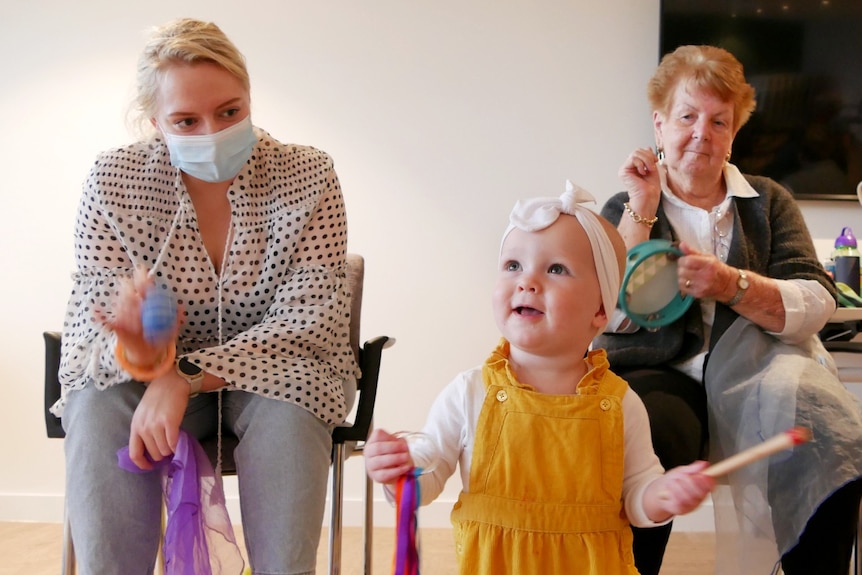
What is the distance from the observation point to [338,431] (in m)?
1.47

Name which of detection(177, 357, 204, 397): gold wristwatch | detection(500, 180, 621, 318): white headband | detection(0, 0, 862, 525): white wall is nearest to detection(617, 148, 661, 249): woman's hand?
detection(500, 180, 621, 318): white headband

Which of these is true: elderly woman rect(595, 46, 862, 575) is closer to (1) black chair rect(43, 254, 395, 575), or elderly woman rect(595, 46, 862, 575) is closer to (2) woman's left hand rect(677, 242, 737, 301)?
(2) woman's left hand rect(677, 242, 737, 301)

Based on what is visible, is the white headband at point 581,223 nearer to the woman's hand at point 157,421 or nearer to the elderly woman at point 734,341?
the elderly woman at point 734,341

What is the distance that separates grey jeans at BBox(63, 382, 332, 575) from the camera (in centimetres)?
119

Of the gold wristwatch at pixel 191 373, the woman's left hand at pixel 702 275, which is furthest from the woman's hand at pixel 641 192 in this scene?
the gold wristwatch at pixel 191 373

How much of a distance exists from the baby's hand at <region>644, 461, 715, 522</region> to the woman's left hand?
43cm

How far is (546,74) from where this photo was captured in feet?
9.30

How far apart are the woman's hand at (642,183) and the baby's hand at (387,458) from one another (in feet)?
2.57

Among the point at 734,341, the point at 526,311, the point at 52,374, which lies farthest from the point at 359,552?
the point at 526,311

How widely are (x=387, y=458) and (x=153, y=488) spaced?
0.45 meters

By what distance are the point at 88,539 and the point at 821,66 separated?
263 centimetres

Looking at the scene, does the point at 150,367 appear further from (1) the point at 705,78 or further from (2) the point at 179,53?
(1) the point at 705,78

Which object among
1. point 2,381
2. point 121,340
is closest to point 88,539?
point 121,340

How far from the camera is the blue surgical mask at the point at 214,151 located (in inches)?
56.5
